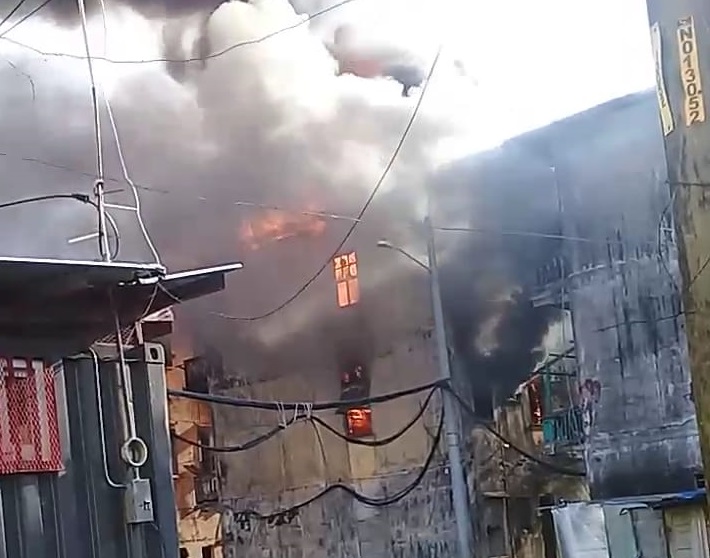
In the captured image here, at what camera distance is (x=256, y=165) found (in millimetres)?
21297

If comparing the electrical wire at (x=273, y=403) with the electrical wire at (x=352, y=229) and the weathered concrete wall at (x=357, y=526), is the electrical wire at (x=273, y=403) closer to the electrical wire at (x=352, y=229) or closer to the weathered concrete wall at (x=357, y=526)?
the weathered concrete wall at (x=357, y=526)

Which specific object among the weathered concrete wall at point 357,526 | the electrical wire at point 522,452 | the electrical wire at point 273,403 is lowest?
the weathered concrete wall at point 357,526

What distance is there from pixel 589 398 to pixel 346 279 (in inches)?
335

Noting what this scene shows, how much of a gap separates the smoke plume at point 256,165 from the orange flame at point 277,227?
0.08 meters

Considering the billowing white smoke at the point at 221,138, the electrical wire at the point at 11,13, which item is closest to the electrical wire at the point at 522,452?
the billowing white smoke at the point at 221,138

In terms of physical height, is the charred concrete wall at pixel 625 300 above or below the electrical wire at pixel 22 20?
below

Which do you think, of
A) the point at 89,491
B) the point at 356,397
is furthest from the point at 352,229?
the point at 89,491

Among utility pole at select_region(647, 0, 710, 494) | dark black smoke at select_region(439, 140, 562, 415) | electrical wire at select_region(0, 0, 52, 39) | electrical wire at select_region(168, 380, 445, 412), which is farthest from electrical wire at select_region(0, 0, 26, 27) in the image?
utility pole at select_region(647, 0, 710, 494)

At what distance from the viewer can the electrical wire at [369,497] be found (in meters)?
18.5

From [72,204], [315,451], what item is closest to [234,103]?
[72,204]

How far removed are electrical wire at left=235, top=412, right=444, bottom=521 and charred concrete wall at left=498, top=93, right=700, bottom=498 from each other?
11.2ft

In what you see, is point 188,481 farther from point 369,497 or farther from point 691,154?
point 691,154

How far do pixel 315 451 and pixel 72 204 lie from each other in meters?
6.65

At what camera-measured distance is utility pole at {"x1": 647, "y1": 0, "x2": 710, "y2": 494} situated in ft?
11.2
